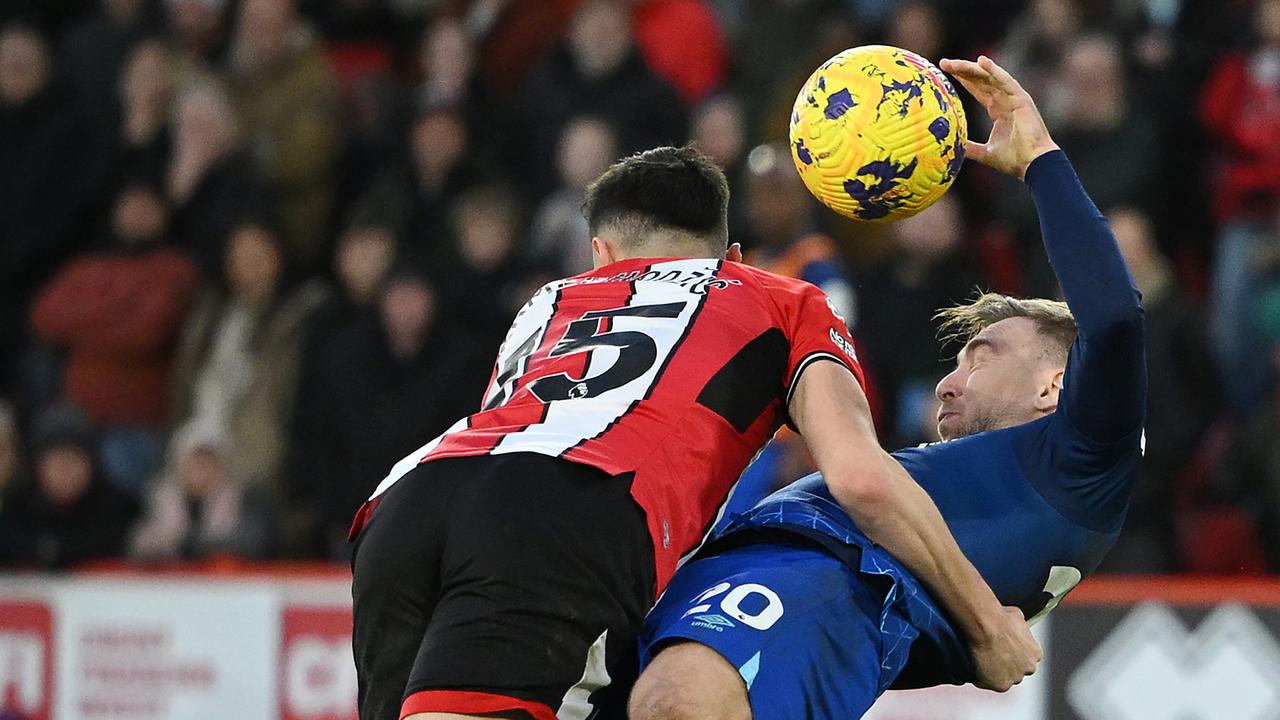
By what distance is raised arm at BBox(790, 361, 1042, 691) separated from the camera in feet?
13.6

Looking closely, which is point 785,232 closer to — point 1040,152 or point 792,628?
point 1040,152

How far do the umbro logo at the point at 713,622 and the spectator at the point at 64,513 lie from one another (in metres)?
6.65

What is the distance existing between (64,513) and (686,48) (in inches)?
171

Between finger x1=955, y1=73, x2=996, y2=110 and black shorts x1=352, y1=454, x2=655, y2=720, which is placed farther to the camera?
finger x1=955, y1=73, x2=996, y2=110

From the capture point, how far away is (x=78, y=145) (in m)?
11.5

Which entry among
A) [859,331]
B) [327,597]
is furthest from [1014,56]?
[327,597]

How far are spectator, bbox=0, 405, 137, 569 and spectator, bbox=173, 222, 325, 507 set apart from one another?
0.71m

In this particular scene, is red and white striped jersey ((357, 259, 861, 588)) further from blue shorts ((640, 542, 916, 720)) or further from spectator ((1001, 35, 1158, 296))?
spectator ((1001, 35, 1158, 296))

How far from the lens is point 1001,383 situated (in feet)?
16.2

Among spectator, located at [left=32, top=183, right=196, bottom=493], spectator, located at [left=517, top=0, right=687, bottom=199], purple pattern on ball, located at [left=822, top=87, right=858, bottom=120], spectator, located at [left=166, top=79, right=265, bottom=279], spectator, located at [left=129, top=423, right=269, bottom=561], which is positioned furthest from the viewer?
spectator, located at [left=166, top=79, right=265, bottom=279]

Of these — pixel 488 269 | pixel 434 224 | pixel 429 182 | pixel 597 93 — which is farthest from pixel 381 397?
pixel 597 93

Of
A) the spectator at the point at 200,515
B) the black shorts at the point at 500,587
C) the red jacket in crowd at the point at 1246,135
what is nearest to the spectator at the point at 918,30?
the red jacket in crowd at the point at 1246,135

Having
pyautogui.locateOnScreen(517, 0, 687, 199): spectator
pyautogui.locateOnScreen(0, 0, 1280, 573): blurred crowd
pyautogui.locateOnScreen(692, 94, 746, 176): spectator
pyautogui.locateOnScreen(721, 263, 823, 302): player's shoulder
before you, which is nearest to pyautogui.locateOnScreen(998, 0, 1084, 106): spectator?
pyautogui.locateOnScreen(0, 0, 1280, 573): blurred crowd

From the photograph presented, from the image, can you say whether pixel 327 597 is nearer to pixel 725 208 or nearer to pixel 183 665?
pixel 183 665
